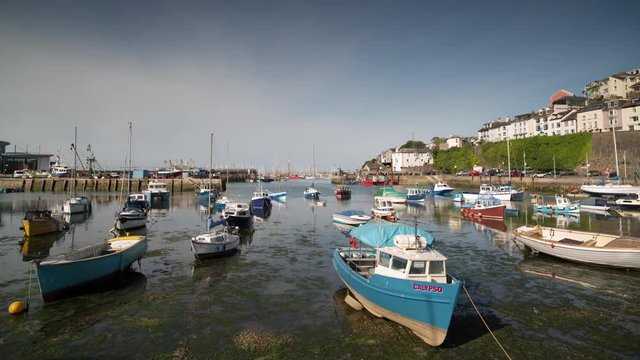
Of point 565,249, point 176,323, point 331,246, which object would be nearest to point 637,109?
point 565,249

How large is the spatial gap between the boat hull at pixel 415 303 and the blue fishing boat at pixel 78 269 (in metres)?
13.5

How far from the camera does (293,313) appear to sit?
47.9 ft

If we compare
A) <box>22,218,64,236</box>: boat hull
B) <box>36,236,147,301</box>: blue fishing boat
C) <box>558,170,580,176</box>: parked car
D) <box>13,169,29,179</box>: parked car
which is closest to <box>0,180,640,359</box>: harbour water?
<box>36,236,147,301</box>: blue fishing boat

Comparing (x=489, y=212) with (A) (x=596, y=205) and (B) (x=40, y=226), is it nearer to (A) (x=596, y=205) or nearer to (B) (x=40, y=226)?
(A) (x=596, y=205)

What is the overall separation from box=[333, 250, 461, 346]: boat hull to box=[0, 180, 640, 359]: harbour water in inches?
21.1

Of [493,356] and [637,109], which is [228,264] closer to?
[493,356]

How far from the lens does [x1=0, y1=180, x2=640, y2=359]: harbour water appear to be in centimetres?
1148

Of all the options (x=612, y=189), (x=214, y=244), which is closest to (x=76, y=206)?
(x=214, y=244)

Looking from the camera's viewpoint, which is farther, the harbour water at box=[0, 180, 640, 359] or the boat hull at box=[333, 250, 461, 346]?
the harbour water at box=[0, 180, 640, 359]

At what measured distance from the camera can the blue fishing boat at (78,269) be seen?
15.3m

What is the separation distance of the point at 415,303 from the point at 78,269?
1568cm

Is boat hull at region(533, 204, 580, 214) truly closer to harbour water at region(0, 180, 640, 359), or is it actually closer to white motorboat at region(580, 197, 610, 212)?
white motorboat at region(580, 197, 610, 212)

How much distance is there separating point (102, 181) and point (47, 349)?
10622 centimetres

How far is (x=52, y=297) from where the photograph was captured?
15.6 m
